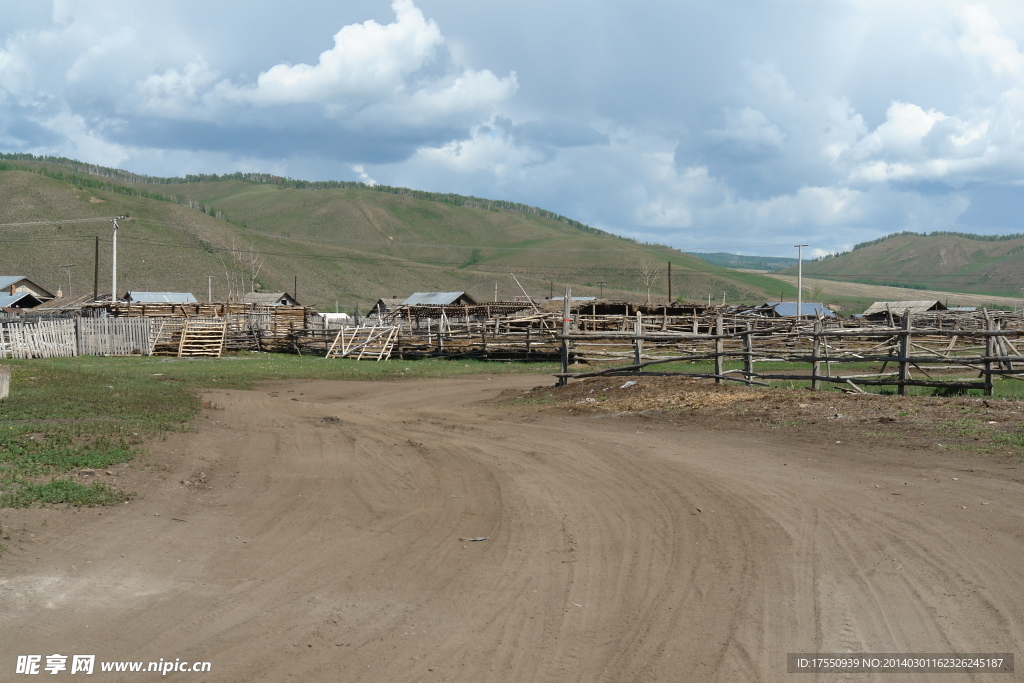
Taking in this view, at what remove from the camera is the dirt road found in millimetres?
4582

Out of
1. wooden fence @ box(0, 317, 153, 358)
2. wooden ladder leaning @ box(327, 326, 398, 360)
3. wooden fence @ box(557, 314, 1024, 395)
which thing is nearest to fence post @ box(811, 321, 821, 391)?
wooden fence @ box(557, 314, 1024, 395)

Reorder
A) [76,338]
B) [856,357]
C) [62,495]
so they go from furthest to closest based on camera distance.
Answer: [76,338], [856,357], [62,495]

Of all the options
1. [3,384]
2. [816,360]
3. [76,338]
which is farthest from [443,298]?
[3,384]

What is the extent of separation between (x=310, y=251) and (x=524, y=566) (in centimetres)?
12774

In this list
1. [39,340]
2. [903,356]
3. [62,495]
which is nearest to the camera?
[62,495]

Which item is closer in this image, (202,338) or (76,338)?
(76,338)

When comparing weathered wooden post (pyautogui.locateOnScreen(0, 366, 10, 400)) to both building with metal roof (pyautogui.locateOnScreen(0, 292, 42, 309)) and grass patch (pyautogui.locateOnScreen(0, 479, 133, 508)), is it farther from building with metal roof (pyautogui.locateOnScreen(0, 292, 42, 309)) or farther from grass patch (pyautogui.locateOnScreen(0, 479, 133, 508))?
building with metal roof (pyautogui.locateOnScreen(0, 292, 42, 309))

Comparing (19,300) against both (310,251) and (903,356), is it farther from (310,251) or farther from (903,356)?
(903,356)

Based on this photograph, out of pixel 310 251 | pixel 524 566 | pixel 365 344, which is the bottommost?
pixel 524 566

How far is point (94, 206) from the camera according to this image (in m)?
119

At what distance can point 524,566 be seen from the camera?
601cm

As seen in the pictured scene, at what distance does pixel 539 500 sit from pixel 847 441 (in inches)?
207

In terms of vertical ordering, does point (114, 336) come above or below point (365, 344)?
above

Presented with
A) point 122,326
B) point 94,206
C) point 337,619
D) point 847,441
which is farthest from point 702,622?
point 94,206
